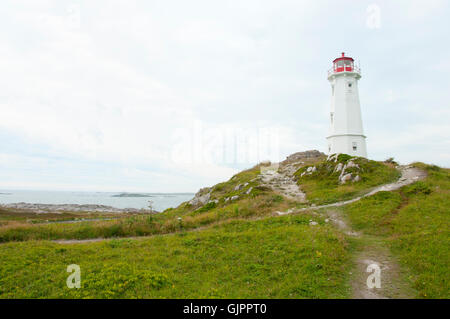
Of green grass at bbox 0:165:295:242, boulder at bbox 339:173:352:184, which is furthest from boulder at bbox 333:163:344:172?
green grass at bbox 0:165:295:242

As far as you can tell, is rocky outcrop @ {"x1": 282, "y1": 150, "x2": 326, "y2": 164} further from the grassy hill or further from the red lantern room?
the grassy hill

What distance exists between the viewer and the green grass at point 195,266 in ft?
28.3

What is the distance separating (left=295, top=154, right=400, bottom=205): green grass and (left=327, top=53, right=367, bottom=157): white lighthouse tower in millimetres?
3833

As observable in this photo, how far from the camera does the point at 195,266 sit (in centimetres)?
1107

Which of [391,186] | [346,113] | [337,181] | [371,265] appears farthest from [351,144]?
[371,265]

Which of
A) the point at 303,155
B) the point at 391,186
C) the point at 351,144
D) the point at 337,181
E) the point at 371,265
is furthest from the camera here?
the point at 303,155

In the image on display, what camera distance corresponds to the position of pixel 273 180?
35.4 m

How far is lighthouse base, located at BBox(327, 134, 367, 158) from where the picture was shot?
3488 cm

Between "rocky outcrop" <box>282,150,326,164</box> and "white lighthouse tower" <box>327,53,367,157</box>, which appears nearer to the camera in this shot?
"white lighthouse tower" <box>327,53,367,157</box>

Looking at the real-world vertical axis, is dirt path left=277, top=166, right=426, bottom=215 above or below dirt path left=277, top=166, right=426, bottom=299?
above

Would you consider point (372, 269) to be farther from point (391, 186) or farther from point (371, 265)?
point (391, 186)

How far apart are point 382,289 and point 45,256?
14247mm

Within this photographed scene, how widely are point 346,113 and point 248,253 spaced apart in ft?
97.8
